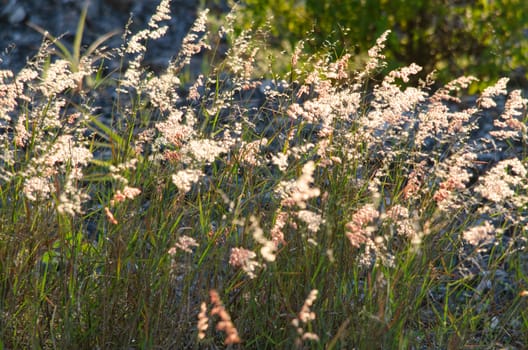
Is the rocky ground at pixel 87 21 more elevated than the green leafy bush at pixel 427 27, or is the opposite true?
the green leafy bush at pixel 427 27

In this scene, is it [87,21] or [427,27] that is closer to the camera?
[427,27]

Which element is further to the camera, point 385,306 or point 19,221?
point 19,221

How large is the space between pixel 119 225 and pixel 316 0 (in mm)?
3153

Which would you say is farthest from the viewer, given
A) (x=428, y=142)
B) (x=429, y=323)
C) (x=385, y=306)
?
(x=428, y=142)

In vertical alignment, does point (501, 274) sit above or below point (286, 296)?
above

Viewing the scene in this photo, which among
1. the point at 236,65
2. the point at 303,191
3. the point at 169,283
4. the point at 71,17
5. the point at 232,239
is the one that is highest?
the point at 71,17

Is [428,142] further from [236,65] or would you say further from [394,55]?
[236,65]

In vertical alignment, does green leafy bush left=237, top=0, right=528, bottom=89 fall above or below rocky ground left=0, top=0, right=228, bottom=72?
above

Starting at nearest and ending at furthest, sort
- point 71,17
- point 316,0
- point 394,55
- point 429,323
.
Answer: point 429,323
point 316,0
point 394,55
point 71,17

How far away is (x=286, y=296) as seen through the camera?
2.27m

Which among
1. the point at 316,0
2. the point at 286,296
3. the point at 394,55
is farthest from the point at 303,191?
the point at 394,55

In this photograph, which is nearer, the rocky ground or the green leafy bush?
the green leafy bush

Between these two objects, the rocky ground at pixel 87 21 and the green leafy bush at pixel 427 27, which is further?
the rocky ground at pixel 87 21

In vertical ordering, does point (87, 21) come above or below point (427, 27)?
below
